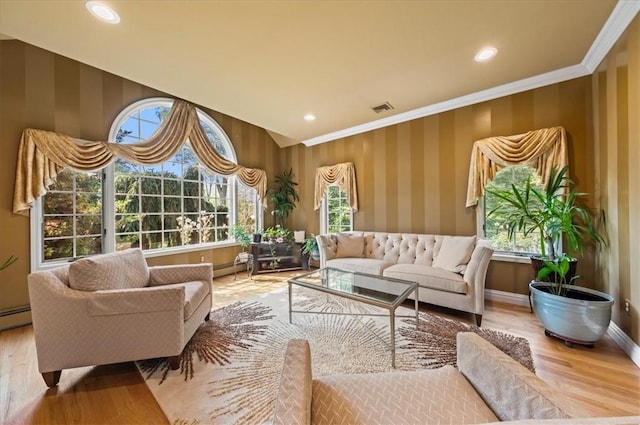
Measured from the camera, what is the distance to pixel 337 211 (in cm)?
510

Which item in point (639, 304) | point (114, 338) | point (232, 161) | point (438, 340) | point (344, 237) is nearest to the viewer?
point (114, 338)

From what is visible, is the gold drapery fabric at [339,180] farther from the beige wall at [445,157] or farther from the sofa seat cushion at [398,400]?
the sofa seat cushion at [398,400]

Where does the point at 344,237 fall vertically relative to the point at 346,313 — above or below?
above

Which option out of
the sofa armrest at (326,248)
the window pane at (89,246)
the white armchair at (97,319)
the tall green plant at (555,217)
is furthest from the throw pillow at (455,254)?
the window pane at (89,246)

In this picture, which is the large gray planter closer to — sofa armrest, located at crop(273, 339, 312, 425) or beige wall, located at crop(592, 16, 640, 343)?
beige wall, located at crop(592, 16, 640, 343)

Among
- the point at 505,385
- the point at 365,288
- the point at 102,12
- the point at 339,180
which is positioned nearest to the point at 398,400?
the point at 505,385

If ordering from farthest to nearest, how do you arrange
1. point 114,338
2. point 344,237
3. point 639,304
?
point 344,237, point 639,304, point 114,338

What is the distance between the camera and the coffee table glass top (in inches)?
88.6

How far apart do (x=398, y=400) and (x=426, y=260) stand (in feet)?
8.83

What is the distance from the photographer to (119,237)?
3.60 meters

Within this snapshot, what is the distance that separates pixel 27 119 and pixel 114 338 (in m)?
2.84

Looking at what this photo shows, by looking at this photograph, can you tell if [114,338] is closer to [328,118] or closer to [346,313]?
[346,313]

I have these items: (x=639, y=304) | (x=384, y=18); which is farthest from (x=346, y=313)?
(x=384, y=18)

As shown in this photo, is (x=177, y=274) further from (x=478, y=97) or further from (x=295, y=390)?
(x=478, y=97)
